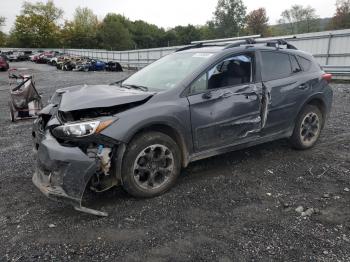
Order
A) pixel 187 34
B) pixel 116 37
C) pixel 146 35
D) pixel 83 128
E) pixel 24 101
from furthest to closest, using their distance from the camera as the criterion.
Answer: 1. pixel 146 35
2. pixel 187 34
3. pixel 116 37
4. pixel 24 101
5. pixel 83 128

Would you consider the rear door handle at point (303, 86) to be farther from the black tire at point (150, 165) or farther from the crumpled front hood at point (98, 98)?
the crumpled front hood at point (98, 98)

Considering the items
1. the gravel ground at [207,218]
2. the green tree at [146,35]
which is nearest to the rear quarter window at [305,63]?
the gravel ground at [207,218]

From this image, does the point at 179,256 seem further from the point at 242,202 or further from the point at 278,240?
the point at 242,202

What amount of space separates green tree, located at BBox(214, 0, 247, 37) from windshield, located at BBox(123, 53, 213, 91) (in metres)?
85.4

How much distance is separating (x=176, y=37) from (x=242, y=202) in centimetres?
8194

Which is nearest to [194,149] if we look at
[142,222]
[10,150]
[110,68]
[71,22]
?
[142,222]

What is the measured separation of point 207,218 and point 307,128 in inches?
115

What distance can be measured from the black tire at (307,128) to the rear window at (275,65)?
0.73 m

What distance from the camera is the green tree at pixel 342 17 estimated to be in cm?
5591

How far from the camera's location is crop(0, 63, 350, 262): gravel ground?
3078 millimetres

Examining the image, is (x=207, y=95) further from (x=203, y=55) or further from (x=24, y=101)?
(x=24, y=101)

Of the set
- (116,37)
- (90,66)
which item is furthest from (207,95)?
(116,37)

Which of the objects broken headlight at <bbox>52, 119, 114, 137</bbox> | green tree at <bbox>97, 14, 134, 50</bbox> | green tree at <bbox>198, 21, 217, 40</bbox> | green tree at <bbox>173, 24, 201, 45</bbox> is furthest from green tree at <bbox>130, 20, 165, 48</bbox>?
broken headlight at <bbox>52, 119, 114, 137</bbox>

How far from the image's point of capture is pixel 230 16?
87562mm
